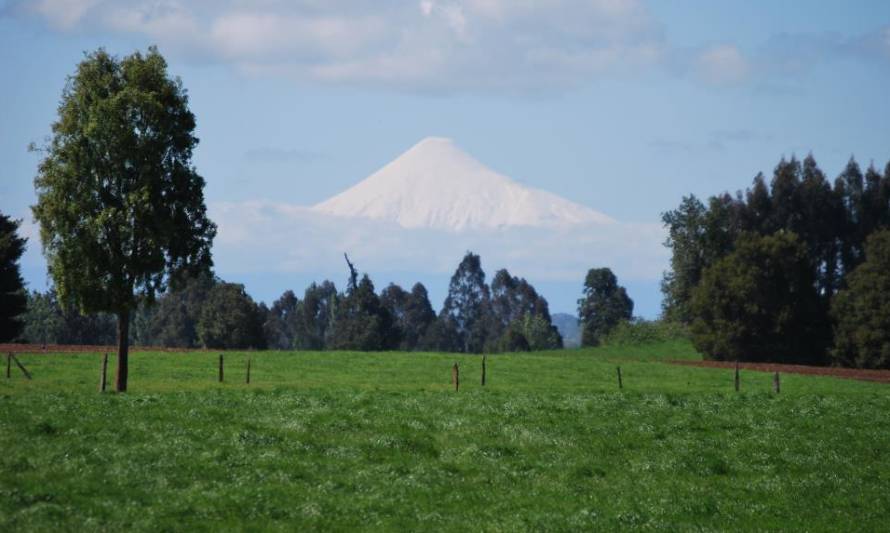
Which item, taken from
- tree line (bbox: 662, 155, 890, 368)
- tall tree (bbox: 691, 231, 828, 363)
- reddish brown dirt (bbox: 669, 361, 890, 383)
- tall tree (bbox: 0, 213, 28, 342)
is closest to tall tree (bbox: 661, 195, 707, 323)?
tree line (bbox: 662, 155, 890, 368)

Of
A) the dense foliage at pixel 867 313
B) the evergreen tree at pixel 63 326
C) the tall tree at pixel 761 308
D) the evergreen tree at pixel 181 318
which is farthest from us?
the evergreen tree at pixel 181 318

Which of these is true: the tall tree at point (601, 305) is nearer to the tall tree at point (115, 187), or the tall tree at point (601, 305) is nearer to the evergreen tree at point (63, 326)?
the evergreen tree at point (63, 326)

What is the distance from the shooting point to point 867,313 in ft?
328

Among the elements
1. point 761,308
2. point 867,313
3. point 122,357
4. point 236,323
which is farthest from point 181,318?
point 122,357

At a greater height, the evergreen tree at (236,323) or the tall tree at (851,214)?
the tall tree at (851,214)

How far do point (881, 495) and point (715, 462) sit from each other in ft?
15.8

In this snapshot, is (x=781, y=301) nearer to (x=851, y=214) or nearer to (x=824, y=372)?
(x=824, y=372)

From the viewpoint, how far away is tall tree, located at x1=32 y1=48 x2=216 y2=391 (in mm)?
47938

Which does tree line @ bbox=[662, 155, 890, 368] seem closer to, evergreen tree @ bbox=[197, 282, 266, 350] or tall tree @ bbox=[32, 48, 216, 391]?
evergreen tree @ bbox=[197, 282, 266, 350]

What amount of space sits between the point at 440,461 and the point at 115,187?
24.5 m

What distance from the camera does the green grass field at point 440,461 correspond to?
2508 centimetres

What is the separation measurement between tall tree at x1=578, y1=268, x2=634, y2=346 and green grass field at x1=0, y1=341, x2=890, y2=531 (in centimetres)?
13495

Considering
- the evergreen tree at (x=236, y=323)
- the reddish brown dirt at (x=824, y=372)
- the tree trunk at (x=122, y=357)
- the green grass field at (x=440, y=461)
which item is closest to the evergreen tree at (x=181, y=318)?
the evergreen tree at (x=236, y=323)

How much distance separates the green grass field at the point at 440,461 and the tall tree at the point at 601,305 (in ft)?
443
